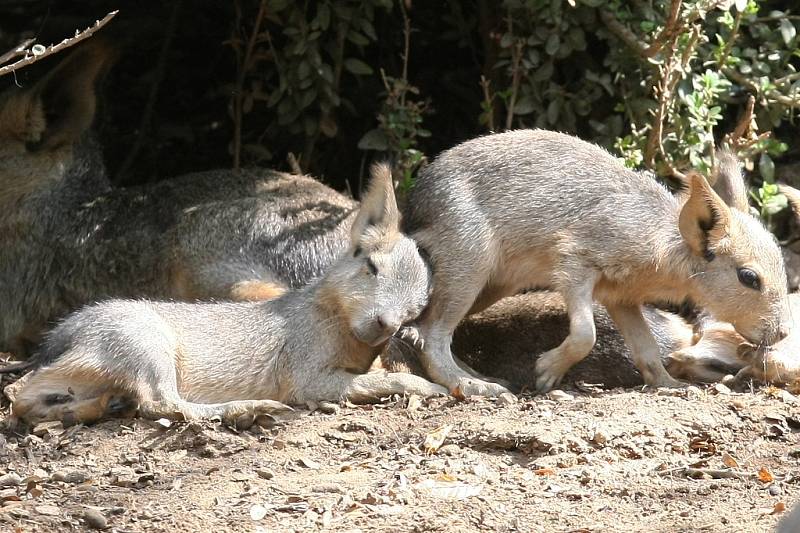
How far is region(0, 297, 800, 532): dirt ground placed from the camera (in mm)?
5301

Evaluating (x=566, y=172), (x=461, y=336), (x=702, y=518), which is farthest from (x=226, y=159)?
(x=702, y=518)

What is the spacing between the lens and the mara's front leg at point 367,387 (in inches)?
274

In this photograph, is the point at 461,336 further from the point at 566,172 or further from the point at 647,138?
the point at 647,138

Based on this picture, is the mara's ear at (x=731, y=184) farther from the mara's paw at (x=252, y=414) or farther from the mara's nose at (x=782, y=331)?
the mara's paw at (x=252, y=414)

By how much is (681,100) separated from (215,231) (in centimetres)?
331

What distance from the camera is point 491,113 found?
898cm

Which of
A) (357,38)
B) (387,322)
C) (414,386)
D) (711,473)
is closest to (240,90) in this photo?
(357,38)

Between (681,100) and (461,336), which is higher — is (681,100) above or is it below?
above

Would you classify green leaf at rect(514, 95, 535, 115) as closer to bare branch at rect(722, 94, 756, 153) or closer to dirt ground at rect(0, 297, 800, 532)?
bare branch at rect(722, 94, 756, 153)

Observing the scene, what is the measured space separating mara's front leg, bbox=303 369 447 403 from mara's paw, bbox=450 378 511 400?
0.09 meters

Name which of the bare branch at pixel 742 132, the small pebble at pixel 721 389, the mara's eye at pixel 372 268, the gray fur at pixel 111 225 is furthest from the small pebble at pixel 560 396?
the bare branch at pixel 742 132

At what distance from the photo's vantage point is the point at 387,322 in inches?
270

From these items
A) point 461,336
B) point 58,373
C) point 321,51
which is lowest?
point 461,336

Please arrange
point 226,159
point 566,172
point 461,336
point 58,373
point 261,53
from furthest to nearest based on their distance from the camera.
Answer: point 226,159
point 261,53
point 461,336
point 566,172
point 58,373
